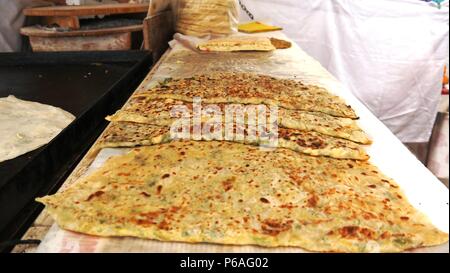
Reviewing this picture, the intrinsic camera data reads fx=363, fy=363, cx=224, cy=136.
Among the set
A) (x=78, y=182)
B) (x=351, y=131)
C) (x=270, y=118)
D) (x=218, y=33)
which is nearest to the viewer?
(x=78, y=182)

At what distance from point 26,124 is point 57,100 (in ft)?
1.69

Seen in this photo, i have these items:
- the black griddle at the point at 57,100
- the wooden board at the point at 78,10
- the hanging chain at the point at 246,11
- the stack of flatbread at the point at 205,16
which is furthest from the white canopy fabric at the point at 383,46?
the black griddle at the point at 57,100

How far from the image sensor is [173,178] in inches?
57.6

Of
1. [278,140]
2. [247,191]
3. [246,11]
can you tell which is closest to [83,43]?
[278,140]

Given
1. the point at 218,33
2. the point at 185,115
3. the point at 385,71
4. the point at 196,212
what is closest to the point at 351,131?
the point at 185,115

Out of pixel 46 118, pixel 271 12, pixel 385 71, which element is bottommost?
pixel 385 71

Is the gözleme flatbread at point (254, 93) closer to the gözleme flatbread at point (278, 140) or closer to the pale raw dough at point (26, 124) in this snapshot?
the gözleme flatbread at point (278, 140)

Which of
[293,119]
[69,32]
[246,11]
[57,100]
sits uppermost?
[246,11]

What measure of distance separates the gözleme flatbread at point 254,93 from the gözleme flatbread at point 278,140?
389 millimetres

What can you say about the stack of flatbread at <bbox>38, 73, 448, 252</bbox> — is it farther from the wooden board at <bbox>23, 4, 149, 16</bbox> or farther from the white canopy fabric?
the white canopy fabric

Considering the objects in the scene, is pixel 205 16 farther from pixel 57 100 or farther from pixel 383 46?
pixel 383 46

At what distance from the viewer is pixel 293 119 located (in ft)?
6.68

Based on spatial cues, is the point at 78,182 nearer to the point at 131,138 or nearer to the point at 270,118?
the point at 131,138

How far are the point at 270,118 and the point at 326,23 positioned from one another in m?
4.27
